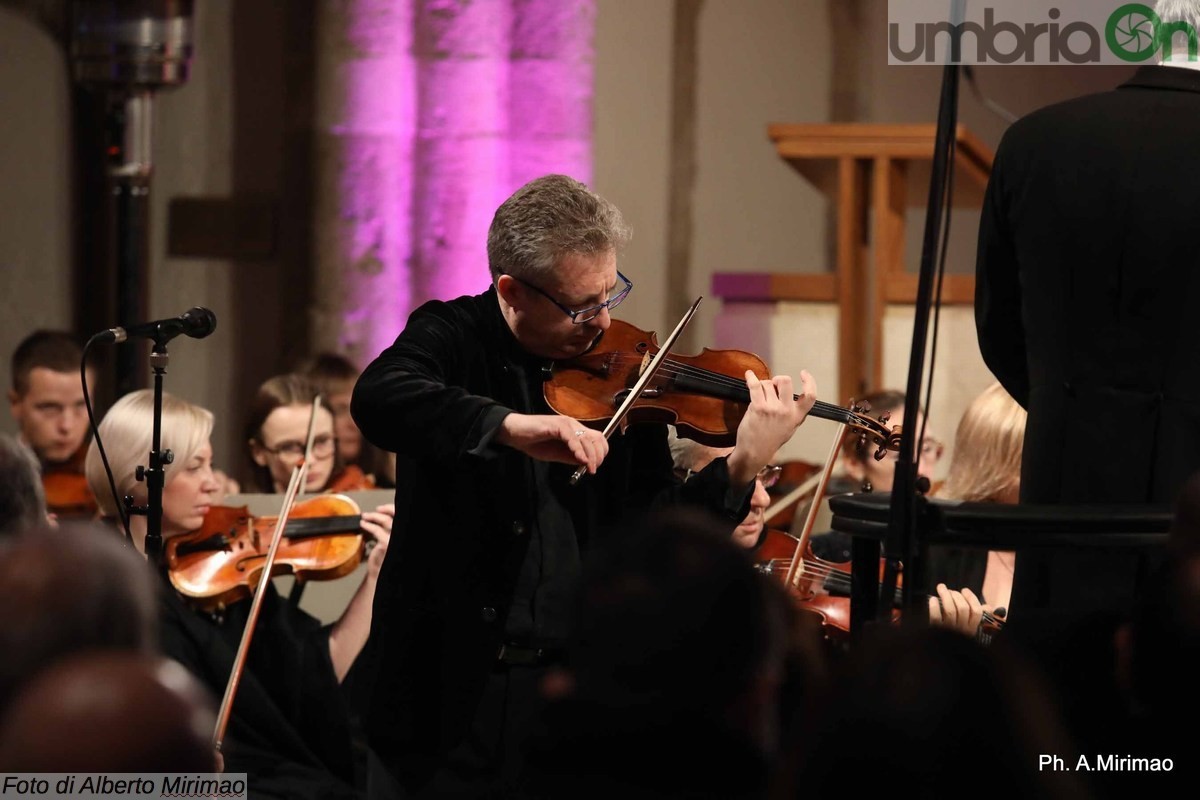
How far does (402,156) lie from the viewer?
6.46m

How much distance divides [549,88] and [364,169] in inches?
33.0

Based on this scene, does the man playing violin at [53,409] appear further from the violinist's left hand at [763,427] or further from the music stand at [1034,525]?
the music stand at [1034,525]

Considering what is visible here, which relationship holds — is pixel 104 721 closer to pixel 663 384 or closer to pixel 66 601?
pixel 66 601

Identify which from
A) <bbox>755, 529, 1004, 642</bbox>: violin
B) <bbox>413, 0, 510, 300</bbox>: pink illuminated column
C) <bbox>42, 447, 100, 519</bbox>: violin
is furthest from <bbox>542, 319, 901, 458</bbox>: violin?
<bbox>413, 0, 510, 300</bbox>: pink illuminated column

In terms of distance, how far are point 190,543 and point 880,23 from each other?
448 centimetres

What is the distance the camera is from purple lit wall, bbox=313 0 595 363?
6434mm

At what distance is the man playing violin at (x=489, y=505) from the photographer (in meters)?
2.57

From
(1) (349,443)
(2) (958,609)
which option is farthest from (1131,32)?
(1) (349,443)

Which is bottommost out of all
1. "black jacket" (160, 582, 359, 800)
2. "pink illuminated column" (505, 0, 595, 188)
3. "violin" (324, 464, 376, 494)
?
"black jacket" (160, 582, 359, 800)

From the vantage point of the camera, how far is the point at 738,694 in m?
1.36

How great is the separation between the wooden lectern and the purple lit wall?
1327 millimetres

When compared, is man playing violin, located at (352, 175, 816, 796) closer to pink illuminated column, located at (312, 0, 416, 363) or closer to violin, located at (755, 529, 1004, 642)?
violin, located at (755, 529, 1004, 642)

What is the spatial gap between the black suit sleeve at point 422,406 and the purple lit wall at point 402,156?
3807mm

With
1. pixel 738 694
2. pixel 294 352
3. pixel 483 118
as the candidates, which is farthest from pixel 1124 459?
pixel 294 352
